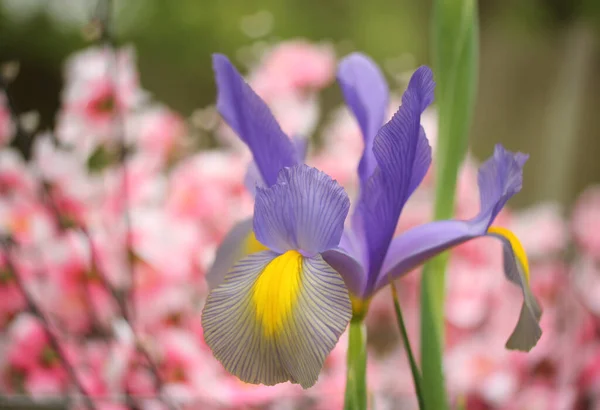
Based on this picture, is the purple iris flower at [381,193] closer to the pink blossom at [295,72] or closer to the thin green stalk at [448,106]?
the thin green stalk at [448,106]

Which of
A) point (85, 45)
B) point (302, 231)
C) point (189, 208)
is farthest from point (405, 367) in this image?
point (85, 45)

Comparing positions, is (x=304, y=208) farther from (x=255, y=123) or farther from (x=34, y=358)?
(x=34, y=358)

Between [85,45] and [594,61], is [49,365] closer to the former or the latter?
[85,45]

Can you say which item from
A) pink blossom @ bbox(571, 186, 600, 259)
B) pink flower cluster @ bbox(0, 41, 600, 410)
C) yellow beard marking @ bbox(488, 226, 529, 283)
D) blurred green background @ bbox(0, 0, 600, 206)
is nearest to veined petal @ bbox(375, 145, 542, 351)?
yellow beard marking @ bbox(488, 226, 529, 283)

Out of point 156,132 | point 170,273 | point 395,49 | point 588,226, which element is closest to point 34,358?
point 170,273

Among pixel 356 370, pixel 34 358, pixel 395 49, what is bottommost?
pixel 34 358
